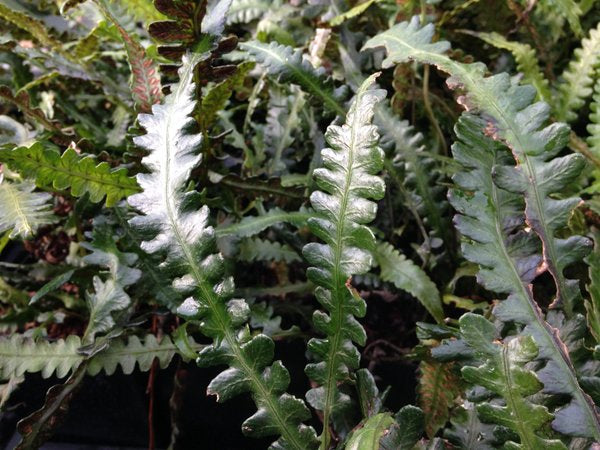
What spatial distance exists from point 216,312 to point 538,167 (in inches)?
14.3

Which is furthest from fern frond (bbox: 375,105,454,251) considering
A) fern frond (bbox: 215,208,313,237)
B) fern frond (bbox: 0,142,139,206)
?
fern frond (bbox: 0,142,139,206)

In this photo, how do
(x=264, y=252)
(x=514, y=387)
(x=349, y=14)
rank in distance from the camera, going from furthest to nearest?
(x=349, y=14), (x=264, y=252), (x=514, y=387)

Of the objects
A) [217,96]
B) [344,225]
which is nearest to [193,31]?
[217,96]

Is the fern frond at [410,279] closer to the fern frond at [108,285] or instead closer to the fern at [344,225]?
the fern at [344,225]

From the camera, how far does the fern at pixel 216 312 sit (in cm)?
59

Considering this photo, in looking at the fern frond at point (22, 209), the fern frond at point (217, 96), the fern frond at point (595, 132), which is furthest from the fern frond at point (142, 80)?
the fern frond at point (595, 132)

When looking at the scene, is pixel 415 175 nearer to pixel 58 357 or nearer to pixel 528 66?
pixel 528 66

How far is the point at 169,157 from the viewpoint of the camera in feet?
2.06

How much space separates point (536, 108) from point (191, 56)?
383 millimetres

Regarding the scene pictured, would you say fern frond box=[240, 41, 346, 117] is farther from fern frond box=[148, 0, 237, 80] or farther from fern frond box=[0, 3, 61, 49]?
fern frond box=[0, 3, 61, 49]

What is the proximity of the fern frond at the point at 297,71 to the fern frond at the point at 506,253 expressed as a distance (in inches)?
8.8

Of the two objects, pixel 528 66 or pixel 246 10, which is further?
pixel 246 10

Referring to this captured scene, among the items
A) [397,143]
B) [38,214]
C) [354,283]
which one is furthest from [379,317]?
[38,214]

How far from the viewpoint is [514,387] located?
51 centimetres
